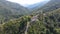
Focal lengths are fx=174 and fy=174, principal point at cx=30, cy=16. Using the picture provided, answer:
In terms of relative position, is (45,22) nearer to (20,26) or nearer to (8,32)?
(20,26)

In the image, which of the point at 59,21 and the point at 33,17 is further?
the point at 59,21

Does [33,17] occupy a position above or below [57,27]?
above

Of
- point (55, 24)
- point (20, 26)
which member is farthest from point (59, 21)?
point (20, 26)

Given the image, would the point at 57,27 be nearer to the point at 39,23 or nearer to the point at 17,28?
the point at 39,23

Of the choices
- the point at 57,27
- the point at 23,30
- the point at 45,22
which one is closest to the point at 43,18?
the point at 45,22

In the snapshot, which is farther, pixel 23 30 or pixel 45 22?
pixel 45 22

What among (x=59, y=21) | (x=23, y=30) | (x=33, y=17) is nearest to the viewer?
(x=23, y=30)

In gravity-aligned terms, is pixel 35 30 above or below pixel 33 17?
below

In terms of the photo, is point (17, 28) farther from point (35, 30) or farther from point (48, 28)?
point (48, 28)

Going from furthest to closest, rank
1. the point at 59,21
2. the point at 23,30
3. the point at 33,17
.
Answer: the point at 59,21
the point at 33,17
the point at 23,30
